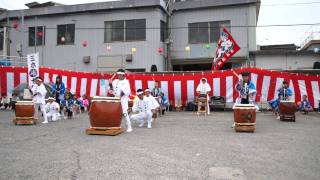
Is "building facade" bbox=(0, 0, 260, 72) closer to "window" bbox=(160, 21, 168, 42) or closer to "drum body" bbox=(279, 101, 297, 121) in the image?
"window" bbox=(160, 21, 168, 42)

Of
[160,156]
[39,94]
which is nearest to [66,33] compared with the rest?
[39,94]

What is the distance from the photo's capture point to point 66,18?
24.6 meters

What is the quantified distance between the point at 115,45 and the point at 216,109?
29.7 ft

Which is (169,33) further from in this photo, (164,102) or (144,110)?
(144,110)

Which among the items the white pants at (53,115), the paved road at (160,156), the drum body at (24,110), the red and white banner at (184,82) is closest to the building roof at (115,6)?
the red and white banner at (184,82)

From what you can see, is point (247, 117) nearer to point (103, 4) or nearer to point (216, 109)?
point (216, 109)

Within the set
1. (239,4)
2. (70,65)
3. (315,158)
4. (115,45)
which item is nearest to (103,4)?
(115,45)

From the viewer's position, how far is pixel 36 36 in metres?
25.4

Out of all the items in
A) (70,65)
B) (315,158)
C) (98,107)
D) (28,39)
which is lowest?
(315,158)

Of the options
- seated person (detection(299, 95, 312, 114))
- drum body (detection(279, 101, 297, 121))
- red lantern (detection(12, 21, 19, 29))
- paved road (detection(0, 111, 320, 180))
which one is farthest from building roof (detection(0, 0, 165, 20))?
paved road (detection(0, 111, 320, 180))

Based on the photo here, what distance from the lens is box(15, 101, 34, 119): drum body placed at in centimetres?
1123

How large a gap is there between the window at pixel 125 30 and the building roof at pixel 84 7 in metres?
1.00

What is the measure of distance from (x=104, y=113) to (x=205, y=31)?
51.5 feet

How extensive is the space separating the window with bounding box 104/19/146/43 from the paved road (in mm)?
14882
